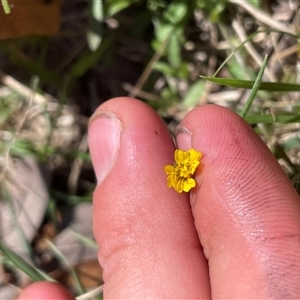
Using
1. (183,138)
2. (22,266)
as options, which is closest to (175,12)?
(183,138)

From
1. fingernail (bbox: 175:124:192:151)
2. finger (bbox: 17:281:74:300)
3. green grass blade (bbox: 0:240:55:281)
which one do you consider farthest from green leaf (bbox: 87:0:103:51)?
Result: finger (bbox: 17:281:74:300)

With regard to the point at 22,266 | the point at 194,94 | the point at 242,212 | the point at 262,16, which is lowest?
the point at 22,266

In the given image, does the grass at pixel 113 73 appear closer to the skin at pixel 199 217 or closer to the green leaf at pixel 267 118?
the green leaf at pixel 267 118

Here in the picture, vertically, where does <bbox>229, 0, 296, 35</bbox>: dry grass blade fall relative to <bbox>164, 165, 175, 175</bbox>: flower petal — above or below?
above

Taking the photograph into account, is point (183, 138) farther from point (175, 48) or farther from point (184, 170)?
point (175, 48)

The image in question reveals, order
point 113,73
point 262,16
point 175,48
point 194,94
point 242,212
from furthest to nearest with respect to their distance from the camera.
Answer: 1. point 113,73
2. point 194,94
3. point 175,48
4. point 262,16
5. point 242,212

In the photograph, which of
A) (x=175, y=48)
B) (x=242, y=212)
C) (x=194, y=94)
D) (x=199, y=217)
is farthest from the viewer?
(x=194, y=94)

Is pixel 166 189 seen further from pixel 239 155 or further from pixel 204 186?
pixel 239 155

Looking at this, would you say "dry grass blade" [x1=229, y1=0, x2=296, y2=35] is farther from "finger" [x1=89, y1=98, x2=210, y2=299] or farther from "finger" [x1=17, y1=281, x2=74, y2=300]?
"finger" [x1=17, y1=281, x2=74, y2=300]
